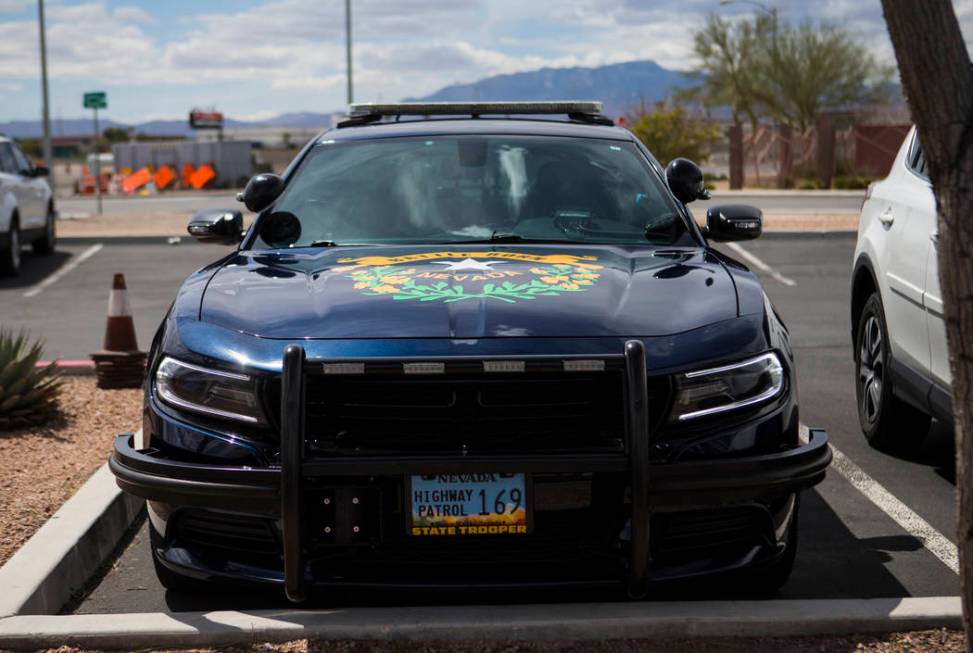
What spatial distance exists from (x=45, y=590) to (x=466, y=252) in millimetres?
1842

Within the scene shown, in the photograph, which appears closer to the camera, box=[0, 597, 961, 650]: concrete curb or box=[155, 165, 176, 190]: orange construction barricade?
box=[0, 597, 961, 650]: concrete curb

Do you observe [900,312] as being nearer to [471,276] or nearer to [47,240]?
[471,276]

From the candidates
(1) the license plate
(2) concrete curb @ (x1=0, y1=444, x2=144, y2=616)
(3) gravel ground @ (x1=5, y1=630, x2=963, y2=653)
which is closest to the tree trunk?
(3) gravel ground @ (x1=5, y1=630, x2=963, y2=653)

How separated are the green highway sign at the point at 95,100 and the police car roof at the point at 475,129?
21.9 metres

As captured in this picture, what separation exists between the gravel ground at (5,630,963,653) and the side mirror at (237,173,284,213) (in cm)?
221

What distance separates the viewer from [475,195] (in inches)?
212

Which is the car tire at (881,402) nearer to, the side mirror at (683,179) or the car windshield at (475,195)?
the side mirror at (683,179)

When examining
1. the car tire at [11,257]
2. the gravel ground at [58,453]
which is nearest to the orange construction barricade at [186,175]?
the car tire at [11,257]

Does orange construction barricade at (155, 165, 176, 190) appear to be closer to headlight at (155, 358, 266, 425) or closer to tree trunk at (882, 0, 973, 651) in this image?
headlight at (155, 358, 266, 425)

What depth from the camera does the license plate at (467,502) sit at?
146 inches

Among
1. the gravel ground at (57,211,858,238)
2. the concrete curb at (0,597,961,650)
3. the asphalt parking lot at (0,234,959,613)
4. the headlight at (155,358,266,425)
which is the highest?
the headlight at (155,358,266,425)

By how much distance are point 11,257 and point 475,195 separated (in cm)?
1230

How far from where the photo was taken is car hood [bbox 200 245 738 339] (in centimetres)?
393

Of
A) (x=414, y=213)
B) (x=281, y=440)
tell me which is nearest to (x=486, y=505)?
(x=281, y=440)
